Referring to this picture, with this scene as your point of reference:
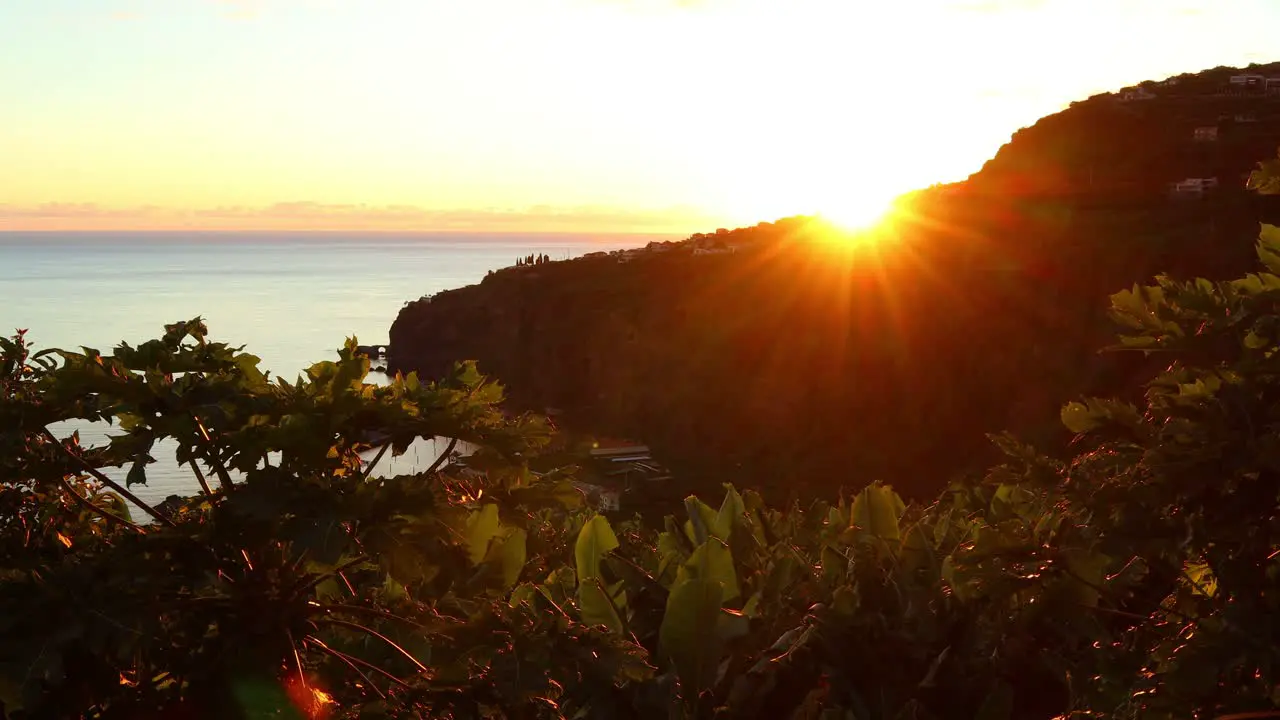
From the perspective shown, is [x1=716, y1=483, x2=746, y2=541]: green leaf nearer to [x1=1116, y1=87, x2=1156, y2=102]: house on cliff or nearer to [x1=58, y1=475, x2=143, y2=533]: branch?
[x1=58, y1=475, x2=143, y2=533]: branch

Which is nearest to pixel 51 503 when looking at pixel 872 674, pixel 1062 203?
pixel 872 674

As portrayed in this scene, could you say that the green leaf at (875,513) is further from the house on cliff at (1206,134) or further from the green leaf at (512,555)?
the house on cliff at (1206,134)

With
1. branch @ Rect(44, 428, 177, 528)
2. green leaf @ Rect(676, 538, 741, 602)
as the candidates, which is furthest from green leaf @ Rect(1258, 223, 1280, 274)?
branch @ Rect(44, 428, 177, 528)

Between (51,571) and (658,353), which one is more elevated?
(51,571)

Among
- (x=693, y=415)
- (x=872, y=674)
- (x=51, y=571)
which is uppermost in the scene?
(x=51, y=571)

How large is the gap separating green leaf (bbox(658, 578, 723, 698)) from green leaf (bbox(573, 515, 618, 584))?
131 cm

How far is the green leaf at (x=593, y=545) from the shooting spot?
9109 mm

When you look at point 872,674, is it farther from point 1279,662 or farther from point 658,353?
point 658,353

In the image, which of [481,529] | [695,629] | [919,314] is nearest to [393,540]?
[481,529]

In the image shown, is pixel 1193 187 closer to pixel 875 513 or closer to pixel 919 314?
pixel 919 314

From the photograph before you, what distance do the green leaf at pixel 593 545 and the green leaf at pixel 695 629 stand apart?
1.31 meters

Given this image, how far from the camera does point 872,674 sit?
846 cm

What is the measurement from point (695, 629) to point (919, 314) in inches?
3205

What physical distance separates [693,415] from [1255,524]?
91585 millimetres
